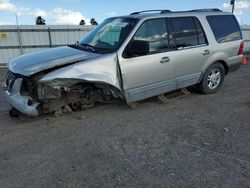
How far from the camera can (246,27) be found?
1883 cm

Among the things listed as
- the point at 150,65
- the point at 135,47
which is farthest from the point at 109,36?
the point at 150,65

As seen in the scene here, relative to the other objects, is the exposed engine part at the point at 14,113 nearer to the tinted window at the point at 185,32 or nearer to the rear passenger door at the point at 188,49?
the rear passenger door at the point at 188,49

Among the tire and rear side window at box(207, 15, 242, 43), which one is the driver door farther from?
rear side window at box(207, 15, 242, 43)

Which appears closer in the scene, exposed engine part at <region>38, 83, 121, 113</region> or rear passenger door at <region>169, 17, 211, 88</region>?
exposed engine part at <region>38, 83, 121, 113</region>

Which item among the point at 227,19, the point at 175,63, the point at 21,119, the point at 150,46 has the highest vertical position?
the point at 227,19

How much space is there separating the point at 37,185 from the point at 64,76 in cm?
196

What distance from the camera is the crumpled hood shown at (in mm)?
4652

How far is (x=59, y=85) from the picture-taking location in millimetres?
4715

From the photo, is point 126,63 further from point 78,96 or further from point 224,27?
point 224,27

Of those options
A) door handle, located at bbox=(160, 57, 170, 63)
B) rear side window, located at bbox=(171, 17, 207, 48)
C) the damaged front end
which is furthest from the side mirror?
rear side window, located at bbox=(171, 17, 207, 48)

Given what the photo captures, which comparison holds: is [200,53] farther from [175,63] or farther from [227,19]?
[227,19]

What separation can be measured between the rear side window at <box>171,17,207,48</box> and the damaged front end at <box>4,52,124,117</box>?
1734 mm

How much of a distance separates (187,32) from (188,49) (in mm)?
395

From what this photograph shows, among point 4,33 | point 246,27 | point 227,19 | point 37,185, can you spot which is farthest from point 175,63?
point 246,27
